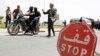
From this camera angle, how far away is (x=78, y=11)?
5159 centimetres

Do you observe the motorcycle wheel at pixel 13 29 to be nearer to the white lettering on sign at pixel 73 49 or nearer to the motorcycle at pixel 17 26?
the motorcycle at pixel 17 26

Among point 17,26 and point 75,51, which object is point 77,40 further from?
point 17,26

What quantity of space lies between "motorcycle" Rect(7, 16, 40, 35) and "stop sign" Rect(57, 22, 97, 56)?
14.8 metres

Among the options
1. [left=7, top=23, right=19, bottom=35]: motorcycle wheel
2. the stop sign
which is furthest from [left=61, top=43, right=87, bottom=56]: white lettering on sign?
[left=7, top=23, right=19, bottom=35]: motorcycle wheel

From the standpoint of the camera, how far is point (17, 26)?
20484mm

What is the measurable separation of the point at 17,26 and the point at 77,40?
609 inches

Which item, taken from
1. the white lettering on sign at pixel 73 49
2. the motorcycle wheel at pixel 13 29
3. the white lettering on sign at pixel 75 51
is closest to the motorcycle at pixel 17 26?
the motorcycle wheel at pixel 13 29

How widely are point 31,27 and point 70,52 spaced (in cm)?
1594

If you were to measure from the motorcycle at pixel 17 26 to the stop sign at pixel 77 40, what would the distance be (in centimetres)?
1480

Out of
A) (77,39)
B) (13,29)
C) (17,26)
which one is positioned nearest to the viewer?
(77,39)

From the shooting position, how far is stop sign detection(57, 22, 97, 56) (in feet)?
16.0

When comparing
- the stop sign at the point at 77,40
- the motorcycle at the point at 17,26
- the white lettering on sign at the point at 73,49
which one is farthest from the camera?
the motorcycle at the point at 17,26

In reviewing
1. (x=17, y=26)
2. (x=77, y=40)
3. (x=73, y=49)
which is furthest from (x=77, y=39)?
(x=17, y=26)

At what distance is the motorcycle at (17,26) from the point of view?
2017cm
